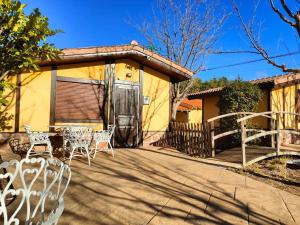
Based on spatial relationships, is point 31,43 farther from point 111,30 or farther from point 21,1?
point 111,30

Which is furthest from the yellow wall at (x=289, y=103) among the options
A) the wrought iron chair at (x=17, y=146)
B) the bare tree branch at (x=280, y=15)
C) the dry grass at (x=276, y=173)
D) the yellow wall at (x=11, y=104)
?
the yellow wall at (x=11, y=104)

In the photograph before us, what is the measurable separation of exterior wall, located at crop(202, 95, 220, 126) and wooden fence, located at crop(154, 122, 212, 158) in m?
5.52

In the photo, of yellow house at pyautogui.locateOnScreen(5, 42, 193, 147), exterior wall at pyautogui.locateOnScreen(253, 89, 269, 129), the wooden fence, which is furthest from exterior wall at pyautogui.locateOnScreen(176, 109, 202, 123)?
the wooden fence

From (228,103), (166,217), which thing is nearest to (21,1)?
(166,217)

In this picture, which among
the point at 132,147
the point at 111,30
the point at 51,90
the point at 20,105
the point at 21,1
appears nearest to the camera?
the point at 21,1

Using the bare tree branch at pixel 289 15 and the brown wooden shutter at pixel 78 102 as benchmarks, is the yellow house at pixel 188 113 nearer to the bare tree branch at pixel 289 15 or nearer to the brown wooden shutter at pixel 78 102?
the brown wooden shutter at pixel 78 102

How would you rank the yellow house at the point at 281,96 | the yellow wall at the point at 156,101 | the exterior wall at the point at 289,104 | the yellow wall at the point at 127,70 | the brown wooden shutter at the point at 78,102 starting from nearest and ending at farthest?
the brown wooden shutter at the point at 78,102 → the yellow wall at the point at 127,70 → the yellow wall at the point at 156,101 → the yellow house at the point at 281,96 → the exterior wall at the point at 289,104

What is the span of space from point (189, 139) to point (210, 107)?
724 centimetres

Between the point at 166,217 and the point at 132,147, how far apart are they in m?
6.56

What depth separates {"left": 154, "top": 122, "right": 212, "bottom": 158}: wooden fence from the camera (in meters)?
8.05

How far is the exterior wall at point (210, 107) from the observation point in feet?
48.6

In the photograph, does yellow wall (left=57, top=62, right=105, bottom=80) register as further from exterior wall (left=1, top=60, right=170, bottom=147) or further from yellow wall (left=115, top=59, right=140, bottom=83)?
yellow wall (left=115, top=59, right=140, bottom=83)

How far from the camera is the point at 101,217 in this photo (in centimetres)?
305

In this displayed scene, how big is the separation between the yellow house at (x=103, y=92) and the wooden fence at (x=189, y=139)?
1.47ft
